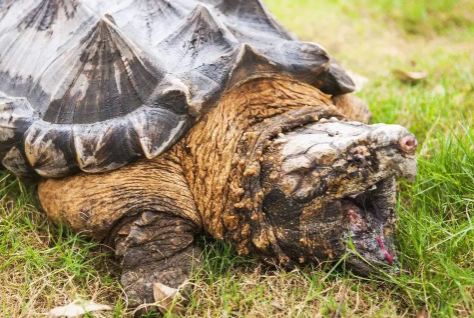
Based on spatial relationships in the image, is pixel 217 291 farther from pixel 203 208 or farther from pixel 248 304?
pixel 203 208

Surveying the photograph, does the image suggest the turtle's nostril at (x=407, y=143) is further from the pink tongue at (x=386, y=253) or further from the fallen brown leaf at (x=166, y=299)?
the fallen brown leaf at (x=166, y=299)

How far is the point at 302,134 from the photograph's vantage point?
7.68ft

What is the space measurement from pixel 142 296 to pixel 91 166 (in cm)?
62

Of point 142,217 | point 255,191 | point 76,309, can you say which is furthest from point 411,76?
point 76,309

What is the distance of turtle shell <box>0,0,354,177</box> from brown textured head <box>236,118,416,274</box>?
423 millimetres

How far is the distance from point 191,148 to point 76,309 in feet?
2.80

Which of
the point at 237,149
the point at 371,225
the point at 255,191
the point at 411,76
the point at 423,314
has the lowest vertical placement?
the point at 423,314

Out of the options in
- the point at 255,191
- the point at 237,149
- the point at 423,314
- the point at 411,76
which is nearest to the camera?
the point at 423,314

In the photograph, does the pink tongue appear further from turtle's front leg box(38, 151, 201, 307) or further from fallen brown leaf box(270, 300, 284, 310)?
turtle's front leg box(38, 151, 201, 307)

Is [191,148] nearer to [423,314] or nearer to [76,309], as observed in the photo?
[76,309]

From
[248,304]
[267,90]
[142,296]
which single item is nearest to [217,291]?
[248,304]

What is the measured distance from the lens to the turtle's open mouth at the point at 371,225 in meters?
2.20

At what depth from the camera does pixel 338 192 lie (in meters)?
2.15

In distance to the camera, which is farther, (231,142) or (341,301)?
(231,142)
